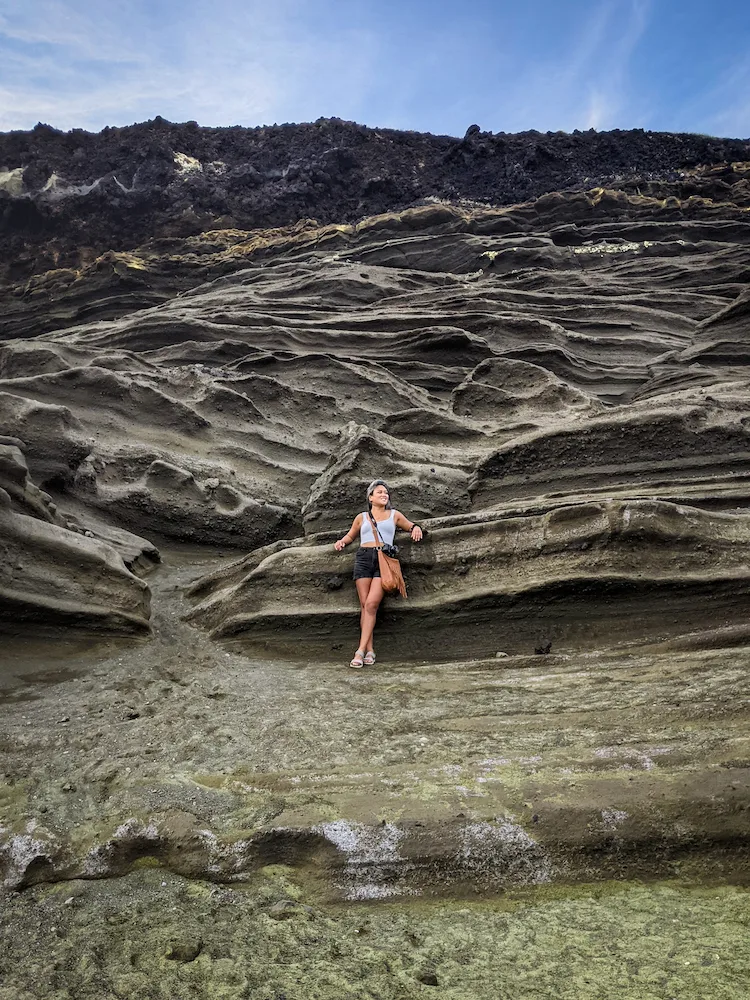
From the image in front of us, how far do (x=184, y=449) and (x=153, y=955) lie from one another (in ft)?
36.2

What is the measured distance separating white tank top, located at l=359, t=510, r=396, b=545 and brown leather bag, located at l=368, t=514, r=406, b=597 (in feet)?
0.55

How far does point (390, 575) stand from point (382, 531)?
0.47 meters

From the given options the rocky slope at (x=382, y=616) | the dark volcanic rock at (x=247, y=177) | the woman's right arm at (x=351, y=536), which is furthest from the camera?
the dark volcanic rock at (x=247, y=177)

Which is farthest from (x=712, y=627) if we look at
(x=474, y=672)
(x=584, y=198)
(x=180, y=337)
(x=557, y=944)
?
(x=584, y=198)

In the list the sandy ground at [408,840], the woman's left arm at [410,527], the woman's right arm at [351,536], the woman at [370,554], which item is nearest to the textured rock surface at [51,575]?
the sandy ground at [408,840]

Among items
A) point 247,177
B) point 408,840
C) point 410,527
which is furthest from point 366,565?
point 247,177

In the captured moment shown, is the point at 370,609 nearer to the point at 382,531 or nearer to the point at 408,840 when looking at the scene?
the point at 382,531

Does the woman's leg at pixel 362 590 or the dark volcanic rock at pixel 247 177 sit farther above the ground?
the dark volcanic rock at pixel 247 177

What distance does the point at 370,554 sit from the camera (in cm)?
677

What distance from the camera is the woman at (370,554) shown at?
648 centimetres

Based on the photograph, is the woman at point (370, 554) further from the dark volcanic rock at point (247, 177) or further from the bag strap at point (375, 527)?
the dark volcanic rock at point (247, 177)

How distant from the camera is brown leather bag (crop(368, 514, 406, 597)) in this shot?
660cm

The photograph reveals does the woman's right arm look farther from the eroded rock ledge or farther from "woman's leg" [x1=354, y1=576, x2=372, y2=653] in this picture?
"woman's leg" [x1=354, y1=576, x2=372, y2=653]

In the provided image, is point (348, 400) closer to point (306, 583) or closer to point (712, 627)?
point (306, 583)
